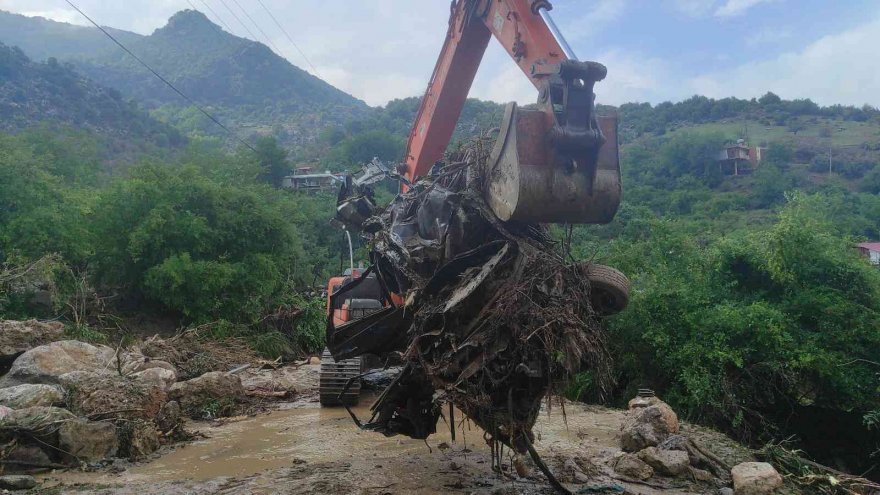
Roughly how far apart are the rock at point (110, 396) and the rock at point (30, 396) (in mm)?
182

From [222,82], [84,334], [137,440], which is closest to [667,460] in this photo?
[137,440]

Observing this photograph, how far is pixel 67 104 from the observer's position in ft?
159

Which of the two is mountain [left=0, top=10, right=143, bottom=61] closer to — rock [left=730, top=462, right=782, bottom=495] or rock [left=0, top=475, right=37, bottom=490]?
rock [left=0, top=475, right=37, bottom=490]

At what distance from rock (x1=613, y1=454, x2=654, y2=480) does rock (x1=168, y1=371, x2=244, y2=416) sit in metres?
5.81

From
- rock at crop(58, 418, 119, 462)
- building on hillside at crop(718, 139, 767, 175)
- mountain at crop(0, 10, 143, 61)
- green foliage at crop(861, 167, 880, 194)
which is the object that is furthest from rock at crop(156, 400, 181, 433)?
Answer: mountain at crop(0, 10, 143, 61)

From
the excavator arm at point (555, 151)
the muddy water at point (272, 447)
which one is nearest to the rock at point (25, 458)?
the muddy water at point (272, 447)

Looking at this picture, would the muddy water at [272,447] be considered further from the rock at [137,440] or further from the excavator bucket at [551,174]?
the excavator bucket at [551,174]

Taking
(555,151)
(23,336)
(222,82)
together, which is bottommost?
(23,336)

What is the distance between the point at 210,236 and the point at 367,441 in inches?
401

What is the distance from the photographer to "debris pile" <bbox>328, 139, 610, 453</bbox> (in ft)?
13.6

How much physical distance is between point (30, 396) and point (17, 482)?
62.8 inches

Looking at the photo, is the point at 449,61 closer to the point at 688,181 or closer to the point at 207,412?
the point at 207,412

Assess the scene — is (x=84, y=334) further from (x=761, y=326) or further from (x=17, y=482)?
(x=761, y=326)

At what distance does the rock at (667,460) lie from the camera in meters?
6.44
